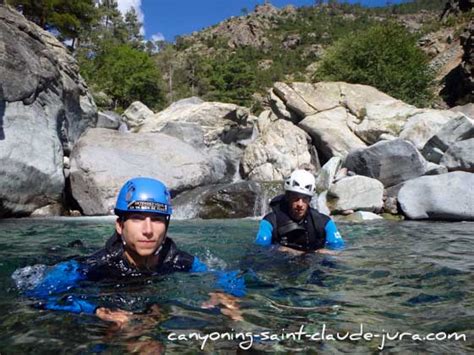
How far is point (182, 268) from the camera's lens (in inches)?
173

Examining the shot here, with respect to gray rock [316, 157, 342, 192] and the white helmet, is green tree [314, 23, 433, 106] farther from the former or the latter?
the white helmet

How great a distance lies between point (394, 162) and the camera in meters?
14.4

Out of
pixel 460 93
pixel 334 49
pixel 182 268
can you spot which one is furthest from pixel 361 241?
pixel 334 49

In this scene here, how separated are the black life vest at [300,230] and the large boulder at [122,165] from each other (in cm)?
794

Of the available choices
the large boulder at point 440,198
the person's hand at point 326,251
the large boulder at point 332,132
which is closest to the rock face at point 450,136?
the large boulder at point 440,198

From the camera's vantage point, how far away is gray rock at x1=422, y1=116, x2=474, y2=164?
14812mm

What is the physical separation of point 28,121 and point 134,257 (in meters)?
10.7

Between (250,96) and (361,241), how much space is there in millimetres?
35267

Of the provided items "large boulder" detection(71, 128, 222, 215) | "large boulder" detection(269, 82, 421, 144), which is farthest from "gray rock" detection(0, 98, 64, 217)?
"large boulder" detection(269, 82, 421, 144)

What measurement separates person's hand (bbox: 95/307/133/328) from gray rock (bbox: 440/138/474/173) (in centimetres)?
1305

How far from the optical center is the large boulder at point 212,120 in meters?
22.2

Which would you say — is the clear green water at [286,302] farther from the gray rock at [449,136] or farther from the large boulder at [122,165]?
the gray rock at [449,136]

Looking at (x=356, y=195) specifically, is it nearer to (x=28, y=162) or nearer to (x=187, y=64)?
(x=28, y=162)

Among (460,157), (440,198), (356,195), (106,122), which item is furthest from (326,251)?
(106,122)
